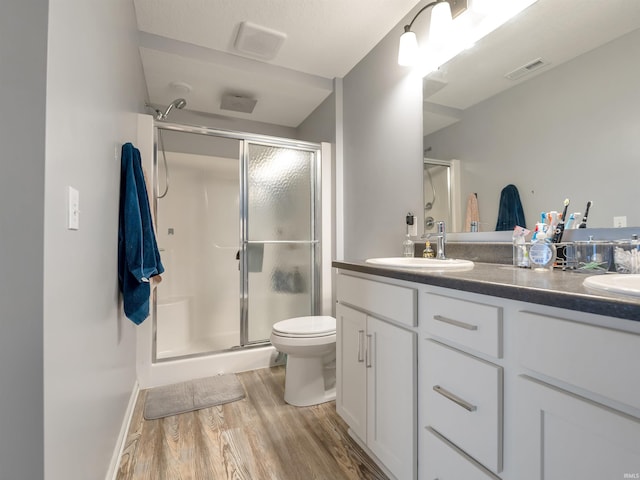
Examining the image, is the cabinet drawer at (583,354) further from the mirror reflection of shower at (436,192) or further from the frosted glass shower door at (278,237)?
the frosted glass shower door at (278,237)

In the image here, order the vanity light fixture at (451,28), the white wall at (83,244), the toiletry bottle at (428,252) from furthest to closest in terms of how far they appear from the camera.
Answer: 1. the toiletry bottle at (428,252)
2. the vanity light fixture at (451,28)
3. the white wall at (83,244)

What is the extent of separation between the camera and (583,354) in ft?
1.90

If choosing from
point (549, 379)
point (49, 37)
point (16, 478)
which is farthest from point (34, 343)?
point (549, 379)

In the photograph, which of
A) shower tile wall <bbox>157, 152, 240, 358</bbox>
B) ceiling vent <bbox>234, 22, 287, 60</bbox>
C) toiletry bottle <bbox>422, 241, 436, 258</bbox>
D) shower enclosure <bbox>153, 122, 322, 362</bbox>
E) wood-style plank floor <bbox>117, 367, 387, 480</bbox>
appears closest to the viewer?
wood-style plank floor <bbox>117, 367, 387, 480</bbox>

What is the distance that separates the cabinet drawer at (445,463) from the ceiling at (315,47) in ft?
4.82

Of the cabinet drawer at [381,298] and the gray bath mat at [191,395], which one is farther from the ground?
the cabinet drawer at [381,298]

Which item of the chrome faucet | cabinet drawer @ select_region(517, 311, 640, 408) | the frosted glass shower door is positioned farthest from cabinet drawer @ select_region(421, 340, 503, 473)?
the frosted glass shower door

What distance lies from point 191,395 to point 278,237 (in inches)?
51.2

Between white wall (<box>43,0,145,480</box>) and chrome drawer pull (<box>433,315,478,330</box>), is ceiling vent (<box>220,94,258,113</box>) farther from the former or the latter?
chrome drawer pull (<box>433,315,478,330</box>)

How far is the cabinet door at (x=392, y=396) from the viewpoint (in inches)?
40.8

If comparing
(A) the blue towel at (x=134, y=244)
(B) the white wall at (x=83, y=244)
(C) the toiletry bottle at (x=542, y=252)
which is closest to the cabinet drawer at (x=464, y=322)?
(C) the toiletry bottle at (x=542, y=252)

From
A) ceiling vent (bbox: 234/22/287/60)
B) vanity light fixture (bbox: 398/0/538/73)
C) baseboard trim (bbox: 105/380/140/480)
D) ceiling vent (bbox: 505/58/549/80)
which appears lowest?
baseboard trim (bbox: 105/380/140/480)

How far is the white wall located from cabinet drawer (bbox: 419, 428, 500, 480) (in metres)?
1.02

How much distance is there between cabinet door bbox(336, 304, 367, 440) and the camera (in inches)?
51.8
